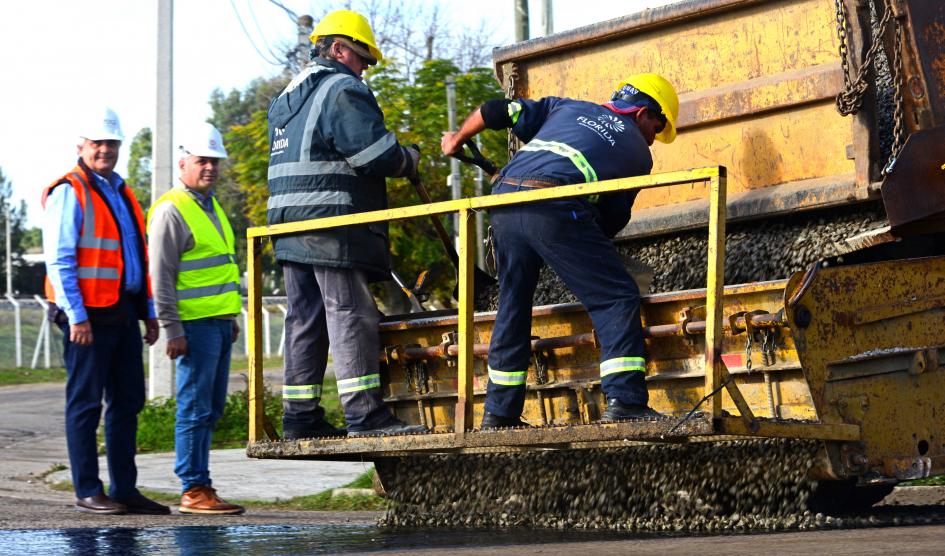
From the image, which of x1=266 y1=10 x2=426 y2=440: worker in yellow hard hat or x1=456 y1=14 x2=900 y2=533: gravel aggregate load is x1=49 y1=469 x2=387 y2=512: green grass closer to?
x1=456 y1=14 x2=900 y2=533: gravel aggregate load

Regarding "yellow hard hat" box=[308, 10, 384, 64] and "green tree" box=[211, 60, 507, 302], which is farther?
"green tree" box=[211, 60, 507, 302]

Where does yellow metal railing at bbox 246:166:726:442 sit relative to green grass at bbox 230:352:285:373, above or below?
below

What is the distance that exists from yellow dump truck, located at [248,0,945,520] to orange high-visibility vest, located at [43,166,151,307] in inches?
48.3

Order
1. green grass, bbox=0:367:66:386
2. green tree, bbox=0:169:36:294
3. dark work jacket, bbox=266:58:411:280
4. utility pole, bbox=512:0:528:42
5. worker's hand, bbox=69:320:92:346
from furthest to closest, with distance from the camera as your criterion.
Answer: green tree, bbox=0:169:36:294 < green grass, bbox=0:367:66:386 < utility pole, bbox=512:0:528:42 < worker's hand, bbox=69:320:92:346 < dark work jacket, bbox=266:58:411:280

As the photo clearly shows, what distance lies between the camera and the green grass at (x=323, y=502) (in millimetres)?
7500

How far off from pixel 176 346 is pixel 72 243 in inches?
28.6

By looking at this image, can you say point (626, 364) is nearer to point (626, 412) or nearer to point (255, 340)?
point (626, 412)

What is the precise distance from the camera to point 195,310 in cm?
677

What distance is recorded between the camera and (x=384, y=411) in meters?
5.50

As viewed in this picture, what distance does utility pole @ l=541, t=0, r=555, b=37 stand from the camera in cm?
1641

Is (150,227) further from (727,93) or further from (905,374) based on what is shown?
(905,374)

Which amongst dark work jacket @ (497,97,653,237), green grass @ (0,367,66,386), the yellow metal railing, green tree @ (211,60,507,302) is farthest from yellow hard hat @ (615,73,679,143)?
green grass @ (0,367,66,386)

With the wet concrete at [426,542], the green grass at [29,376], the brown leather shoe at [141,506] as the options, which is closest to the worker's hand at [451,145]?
the wet concrete at [426,542]

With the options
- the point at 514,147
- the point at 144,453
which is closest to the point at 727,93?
the point at 514,147
